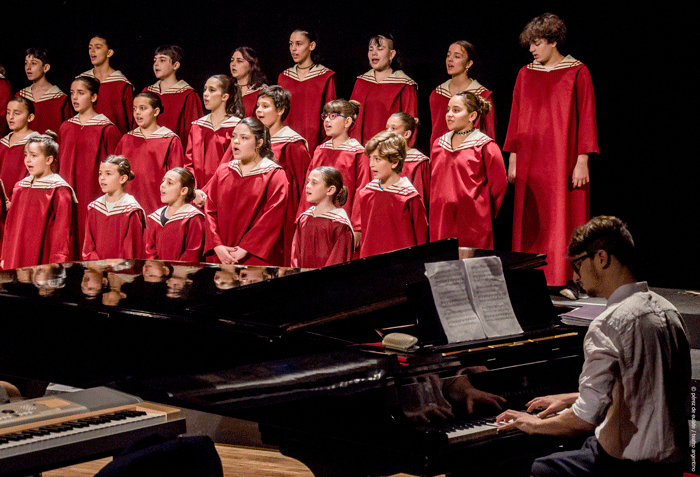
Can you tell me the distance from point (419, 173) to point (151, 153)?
2.12 meters

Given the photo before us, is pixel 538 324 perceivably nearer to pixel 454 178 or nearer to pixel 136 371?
pixel 136 371

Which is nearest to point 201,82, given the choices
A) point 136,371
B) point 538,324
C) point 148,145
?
point 148,145

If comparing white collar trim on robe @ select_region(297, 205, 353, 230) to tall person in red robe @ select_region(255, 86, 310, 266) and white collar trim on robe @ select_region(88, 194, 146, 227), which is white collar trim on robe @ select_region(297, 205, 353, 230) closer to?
tall person in red robe @ select_region(255, 86, 310, 266)

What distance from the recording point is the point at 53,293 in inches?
117

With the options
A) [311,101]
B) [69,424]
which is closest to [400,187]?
[311,101]

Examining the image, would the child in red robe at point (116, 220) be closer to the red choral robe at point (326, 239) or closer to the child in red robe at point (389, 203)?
the red choral robe at point (326, 239)

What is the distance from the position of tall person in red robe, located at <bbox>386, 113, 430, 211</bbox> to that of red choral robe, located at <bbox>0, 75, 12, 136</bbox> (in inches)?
141

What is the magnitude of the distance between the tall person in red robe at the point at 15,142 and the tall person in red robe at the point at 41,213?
1.41 feet

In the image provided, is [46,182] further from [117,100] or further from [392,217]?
[392,217]

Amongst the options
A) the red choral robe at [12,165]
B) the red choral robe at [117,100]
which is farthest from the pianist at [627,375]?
the red choral robe at [12,165]

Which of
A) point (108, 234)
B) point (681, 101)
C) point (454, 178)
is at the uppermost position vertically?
point (681, 101)

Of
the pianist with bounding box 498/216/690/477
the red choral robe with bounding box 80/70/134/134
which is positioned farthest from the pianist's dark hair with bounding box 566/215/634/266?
the red choral robe with bounding box 80/70/134/134

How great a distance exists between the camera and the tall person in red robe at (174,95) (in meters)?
6.02

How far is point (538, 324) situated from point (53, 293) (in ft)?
5.69
